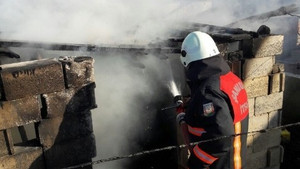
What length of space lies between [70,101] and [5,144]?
857 mm

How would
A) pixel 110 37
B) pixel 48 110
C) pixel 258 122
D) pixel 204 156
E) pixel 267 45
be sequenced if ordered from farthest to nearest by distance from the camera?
pixel 258 122
pixel 267 45
pixel 110 37
pixel 204 156
pixel 48 110

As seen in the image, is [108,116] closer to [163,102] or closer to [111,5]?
[163,102]

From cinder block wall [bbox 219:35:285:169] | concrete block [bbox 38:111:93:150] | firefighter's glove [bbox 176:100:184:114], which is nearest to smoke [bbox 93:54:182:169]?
firefighter's glove [bbox 176:100:184:114]

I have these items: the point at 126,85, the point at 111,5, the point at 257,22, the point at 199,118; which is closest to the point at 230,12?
the point at 257,22

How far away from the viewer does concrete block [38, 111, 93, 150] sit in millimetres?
3715

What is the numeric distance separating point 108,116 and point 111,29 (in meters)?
1.61

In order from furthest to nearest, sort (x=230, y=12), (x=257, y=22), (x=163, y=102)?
(x=230, y=12), (x=257, y=22), (x=163, y=102)

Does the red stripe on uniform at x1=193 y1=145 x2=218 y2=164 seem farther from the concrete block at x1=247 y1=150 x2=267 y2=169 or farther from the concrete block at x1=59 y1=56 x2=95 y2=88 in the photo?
the concrete block at x1=247 y1=150 x2=267 y2=169

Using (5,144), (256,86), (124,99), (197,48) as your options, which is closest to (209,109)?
(197,48)

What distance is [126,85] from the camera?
585 centimetres

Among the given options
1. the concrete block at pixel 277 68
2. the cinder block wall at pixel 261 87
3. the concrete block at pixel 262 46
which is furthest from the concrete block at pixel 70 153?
the concrete block at pixel 277 68

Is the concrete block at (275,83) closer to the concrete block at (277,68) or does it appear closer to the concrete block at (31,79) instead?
the concrete block at (277,68)

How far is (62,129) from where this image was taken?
3799 millimetres

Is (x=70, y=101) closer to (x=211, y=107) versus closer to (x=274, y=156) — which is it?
(x=211, y=107)
